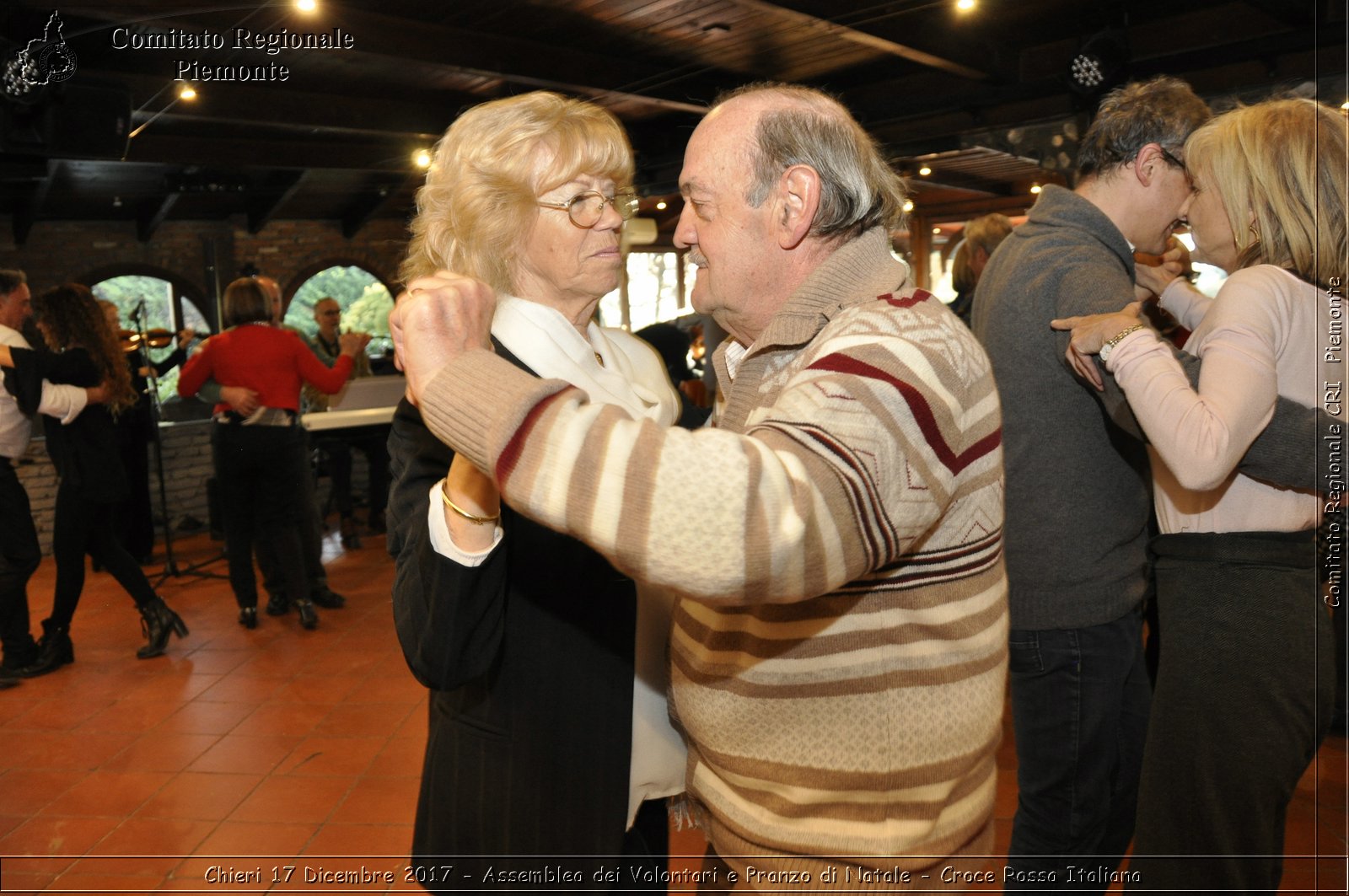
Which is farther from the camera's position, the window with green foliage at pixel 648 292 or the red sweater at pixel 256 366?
the window with green foliage at pixel 648 292

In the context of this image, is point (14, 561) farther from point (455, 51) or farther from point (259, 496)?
point (455, 51)

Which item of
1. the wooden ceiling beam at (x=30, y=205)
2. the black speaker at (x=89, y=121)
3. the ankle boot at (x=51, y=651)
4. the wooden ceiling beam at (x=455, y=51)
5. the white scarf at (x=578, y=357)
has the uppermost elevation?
the wooden ceiling beam at (x=455, y=51)

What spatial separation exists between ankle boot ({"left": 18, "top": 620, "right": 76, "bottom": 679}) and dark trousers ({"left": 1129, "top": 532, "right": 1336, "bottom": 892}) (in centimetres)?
500

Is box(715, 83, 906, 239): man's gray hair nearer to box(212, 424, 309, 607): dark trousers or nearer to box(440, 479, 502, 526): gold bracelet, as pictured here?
box(440, 479, 502, 526): gold bracelet

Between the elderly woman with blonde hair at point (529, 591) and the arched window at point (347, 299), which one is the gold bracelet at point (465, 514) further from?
the arched window at point (347, 299)

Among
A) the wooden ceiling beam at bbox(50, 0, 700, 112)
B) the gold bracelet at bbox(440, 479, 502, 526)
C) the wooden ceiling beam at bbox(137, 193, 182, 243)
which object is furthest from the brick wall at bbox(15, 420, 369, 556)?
the gold bracelet at bbox(440, 479, 502, 526)

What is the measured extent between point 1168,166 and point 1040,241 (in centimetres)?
32

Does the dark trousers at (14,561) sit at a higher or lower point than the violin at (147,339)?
lower

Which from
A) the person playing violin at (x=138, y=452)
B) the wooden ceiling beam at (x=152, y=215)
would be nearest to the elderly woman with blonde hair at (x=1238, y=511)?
the person playing violin at (x=138, y=452)

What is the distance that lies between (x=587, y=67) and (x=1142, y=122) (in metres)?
4.90

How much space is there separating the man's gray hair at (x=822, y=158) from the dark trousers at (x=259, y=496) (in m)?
4.53

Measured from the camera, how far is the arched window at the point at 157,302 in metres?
9.49

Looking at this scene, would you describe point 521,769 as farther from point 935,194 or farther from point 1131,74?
point 935,194

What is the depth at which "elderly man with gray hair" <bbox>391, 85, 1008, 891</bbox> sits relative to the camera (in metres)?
0.76
